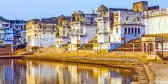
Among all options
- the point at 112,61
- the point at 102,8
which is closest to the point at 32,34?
the point at 102,8

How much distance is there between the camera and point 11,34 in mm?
116875

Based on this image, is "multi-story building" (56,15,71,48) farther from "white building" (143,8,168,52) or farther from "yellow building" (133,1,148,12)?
"white building" (143,8,168,52)

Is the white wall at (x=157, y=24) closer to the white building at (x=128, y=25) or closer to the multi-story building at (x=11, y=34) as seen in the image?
the white building at (x=128, y=25)

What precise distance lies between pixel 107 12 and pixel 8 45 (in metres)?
49.4

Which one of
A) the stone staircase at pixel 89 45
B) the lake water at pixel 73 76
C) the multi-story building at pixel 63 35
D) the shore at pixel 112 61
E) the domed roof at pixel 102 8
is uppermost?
the domed roof at pixel 102 8

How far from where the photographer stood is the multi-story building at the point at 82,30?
81.8 metres

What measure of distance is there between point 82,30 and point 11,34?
42.7 metres

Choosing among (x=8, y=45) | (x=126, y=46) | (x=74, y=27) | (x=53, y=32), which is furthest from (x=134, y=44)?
(x=8, y=45)

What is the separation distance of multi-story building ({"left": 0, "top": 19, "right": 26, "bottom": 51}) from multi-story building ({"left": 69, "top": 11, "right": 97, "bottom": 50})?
33.6 meters

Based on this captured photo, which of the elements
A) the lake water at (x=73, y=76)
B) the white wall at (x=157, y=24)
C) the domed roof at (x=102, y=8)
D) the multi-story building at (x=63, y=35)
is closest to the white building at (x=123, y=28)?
the white wall at (x=157, y=24)

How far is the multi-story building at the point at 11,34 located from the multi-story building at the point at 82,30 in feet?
110

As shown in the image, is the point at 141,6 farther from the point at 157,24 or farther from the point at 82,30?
the point at 82,30

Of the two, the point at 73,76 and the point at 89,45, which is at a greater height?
the point at 89,45

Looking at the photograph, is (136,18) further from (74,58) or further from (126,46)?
(74,58)
